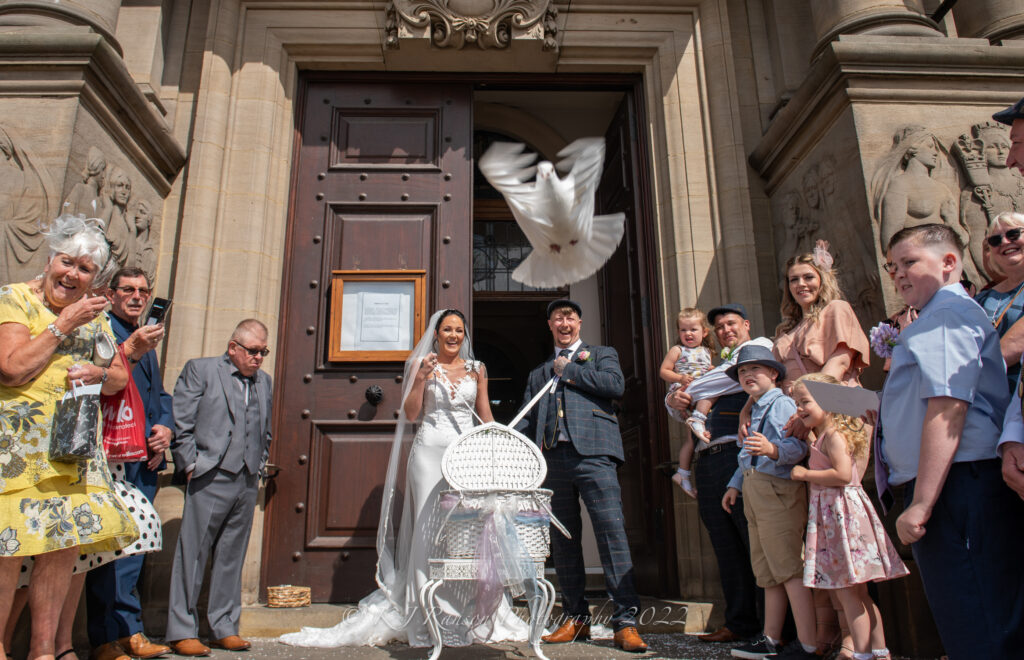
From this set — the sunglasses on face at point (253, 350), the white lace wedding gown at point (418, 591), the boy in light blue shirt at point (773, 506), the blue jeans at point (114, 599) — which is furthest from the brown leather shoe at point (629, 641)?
the sunglasses on face at point (253, 350)

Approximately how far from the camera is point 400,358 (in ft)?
17.3

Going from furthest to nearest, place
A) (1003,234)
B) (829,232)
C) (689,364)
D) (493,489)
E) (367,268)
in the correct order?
(367,268) < (829,232) < (689,364) < (493,489) < (1003,234)

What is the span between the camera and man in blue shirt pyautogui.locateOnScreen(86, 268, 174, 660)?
11.4 feet

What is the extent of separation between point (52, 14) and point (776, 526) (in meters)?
5.36

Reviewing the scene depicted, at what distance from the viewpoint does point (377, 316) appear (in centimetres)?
542

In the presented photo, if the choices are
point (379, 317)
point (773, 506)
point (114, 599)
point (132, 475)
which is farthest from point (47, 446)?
point (773, 506)

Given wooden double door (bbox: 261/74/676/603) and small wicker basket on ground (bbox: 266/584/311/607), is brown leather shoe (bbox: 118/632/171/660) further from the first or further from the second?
wooden double door (bbox: 261/74/676/603)

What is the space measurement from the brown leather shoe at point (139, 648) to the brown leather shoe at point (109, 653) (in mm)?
70

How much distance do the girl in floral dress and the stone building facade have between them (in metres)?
1.25

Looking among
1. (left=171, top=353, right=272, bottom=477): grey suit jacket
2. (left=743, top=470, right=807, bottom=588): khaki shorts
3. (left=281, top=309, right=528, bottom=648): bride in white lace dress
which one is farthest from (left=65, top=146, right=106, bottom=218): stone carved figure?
(left=743, top=470, right=807, bottom=588): khaki shorts

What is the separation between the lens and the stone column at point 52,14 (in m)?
4.67

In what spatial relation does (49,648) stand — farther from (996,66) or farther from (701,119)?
(996,66)

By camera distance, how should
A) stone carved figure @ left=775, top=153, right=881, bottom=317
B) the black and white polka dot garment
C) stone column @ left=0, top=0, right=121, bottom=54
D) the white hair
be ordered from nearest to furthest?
the white hair → the black and white polka dot garment → stone carved figure @ left=775, top=153, right=881, bottom=317 → stone column @ left=0, top=0, right=121, bottom=54

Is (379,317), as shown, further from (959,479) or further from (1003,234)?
(959,479)
